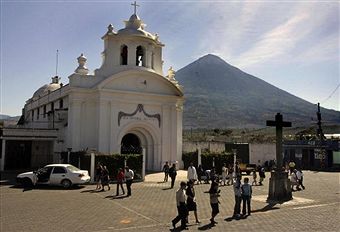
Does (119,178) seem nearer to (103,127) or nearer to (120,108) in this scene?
(103,127)

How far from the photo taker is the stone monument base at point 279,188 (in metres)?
17.9

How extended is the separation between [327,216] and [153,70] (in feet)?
71.4

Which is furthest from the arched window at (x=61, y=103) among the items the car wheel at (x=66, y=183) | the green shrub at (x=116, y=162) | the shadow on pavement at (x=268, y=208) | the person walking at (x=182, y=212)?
the person walking at (x=182, y=212)

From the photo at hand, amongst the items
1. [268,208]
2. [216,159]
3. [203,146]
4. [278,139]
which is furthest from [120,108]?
[268,208]

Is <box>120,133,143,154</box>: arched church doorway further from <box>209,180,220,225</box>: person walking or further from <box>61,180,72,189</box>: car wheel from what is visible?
<box>209,180,220,225</box>: person walking

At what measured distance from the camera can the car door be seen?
22.2 metres

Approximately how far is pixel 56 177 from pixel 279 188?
1223cm

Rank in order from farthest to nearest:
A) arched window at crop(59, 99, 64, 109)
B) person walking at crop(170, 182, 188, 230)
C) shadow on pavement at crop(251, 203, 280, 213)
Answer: arched window at crop(59, 99, 64, 109) < shadow on pavement at crop(251, 203, 280, 213) < person walking at crop(170, 182, 188, 230)

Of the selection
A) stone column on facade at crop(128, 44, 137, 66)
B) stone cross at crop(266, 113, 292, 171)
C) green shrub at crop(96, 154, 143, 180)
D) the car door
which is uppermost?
stone column on facade at crop(128, 44, 137, 66)

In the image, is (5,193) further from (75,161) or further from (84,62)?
(84,62)

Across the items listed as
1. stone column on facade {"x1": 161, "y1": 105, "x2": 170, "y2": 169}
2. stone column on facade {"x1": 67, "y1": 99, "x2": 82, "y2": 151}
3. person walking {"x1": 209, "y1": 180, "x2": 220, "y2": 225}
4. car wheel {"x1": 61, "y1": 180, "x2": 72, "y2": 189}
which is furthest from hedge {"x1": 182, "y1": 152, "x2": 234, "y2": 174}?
person walking {"x1": 209, "y1": 180, "x2": 220, "y2": 225}

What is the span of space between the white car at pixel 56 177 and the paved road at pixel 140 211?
693 millimetres

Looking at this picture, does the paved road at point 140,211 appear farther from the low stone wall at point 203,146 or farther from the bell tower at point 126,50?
the low stone wall at point 203,146

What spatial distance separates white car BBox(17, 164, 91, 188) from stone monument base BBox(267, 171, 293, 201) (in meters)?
10.5
